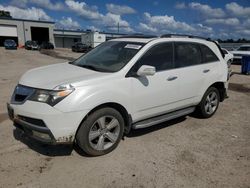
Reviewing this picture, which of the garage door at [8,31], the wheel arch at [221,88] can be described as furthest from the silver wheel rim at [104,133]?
the garage door at [8,31]

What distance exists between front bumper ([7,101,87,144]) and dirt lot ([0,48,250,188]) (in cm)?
47

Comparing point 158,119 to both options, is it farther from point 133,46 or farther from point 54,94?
point 54,94

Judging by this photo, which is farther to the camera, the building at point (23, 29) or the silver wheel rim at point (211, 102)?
the building at point (23, 29)

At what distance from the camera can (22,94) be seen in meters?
3.75

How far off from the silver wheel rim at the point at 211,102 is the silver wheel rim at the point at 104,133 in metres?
2.64

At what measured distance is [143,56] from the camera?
4363 millimetres

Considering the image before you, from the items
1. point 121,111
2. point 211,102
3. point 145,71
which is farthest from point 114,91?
point 211,102

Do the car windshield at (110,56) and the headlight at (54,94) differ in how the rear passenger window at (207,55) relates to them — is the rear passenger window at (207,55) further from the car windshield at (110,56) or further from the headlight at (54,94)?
the headlight at (54,94)

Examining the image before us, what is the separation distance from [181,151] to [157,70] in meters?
1.46

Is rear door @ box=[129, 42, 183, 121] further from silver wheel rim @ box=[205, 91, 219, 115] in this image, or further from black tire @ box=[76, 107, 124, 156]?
silver wheel rim @ box=[205, 91, 219, 115]

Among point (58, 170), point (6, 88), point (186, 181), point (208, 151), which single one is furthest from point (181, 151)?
→ point (6, 88)

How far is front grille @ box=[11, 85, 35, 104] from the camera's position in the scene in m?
3.65

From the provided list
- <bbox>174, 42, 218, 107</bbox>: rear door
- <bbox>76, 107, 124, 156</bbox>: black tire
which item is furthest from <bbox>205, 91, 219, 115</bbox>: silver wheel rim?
<bbox>76, 107, 124, 156</bbox>: black tire

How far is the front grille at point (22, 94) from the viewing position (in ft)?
12.0
